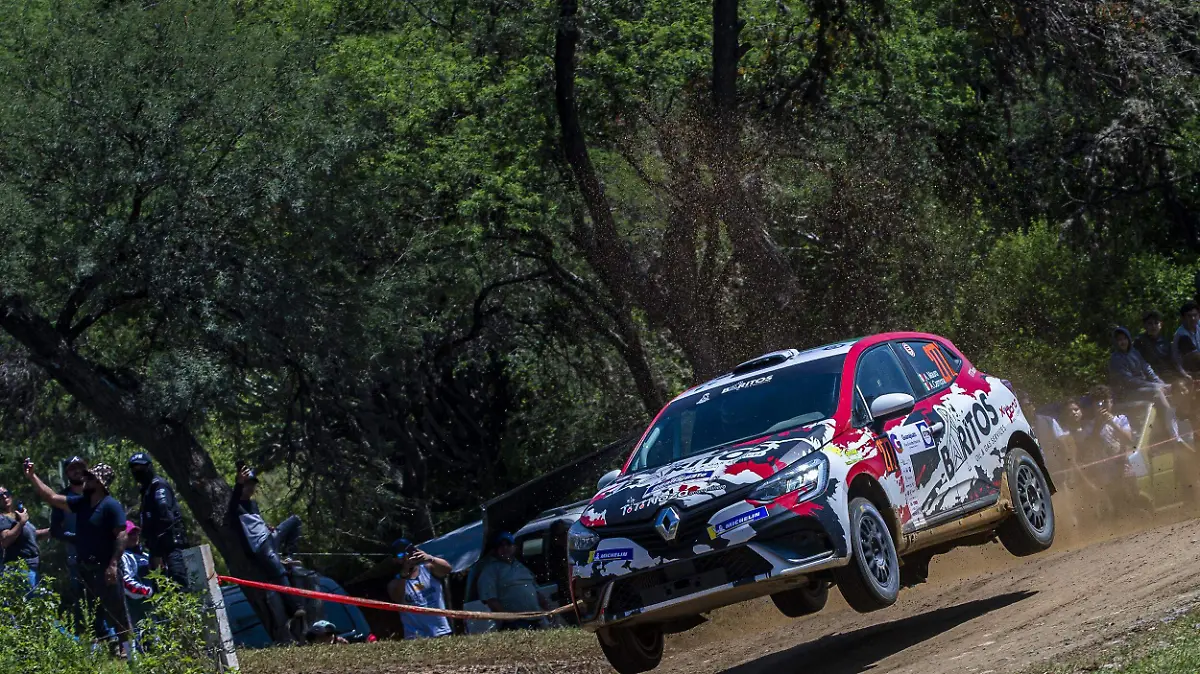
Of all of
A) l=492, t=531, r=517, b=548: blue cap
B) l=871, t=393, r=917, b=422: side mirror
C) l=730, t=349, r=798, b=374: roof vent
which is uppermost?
l=730, t=349, r=798, b=374: roof vent

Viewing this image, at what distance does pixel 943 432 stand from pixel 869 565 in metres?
1.60

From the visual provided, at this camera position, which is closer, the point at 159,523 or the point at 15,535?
the point at 159,523

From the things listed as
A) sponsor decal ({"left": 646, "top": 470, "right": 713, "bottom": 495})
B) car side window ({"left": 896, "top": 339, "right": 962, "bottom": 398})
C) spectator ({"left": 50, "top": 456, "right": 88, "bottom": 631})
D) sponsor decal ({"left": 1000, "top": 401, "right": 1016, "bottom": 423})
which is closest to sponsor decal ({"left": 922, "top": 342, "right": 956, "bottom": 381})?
car side window ({"left": 896, "top": 339, "right": 962, "bottom": 398})

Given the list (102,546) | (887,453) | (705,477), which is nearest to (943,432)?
(887,453)

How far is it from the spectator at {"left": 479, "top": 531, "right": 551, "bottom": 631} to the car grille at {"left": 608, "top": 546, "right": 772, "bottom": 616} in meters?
5.02

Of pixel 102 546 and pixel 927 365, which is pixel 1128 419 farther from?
pixel 102 546

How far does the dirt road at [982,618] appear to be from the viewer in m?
A: 8.69

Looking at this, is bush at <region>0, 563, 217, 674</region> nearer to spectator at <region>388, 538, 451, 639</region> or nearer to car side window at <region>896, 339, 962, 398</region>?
spectator at <region>388, 538, 451, 639</region>

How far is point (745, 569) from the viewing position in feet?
28.2

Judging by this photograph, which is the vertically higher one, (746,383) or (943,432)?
(746,383)

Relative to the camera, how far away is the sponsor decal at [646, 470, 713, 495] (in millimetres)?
8883

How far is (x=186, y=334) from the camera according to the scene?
1889 centimetres

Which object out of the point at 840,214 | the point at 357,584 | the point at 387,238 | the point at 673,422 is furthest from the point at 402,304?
the point at 673,422

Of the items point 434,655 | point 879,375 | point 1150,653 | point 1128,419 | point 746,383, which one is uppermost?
point 746,383
